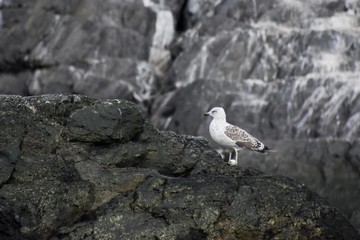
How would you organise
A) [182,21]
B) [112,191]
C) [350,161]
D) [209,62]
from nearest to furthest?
[112,191]
[350,161]
[209,62]
[182,21]

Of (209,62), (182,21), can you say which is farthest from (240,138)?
(182,21)

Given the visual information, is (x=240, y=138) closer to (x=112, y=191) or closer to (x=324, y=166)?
(x=112, y=191)

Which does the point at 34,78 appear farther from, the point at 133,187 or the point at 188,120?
the point at 133,187

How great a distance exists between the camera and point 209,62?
38938mm

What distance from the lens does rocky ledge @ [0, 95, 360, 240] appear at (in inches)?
442

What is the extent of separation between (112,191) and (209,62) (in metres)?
27.8

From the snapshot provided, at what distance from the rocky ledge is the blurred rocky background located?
1905cm

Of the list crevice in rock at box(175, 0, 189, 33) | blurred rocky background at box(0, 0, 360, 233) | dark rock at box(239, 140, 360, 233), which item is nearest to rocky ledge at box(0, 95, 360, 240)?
dark rock at box(239, 140, 360, 233)

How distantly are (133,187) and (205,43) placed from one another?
29.1 m

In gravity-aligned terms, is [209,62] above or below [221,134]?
below

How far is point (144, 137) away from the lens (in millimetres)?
12812

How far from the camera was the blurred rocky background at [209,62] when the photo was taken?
111ft

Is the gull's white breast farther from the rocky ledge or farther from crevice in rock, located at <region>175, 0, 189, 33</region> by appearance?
crevice in rock, located at <region>175, 0, 189, 33</region>

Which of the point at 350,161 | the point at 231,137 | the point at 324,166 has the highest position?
the point at 231,137
